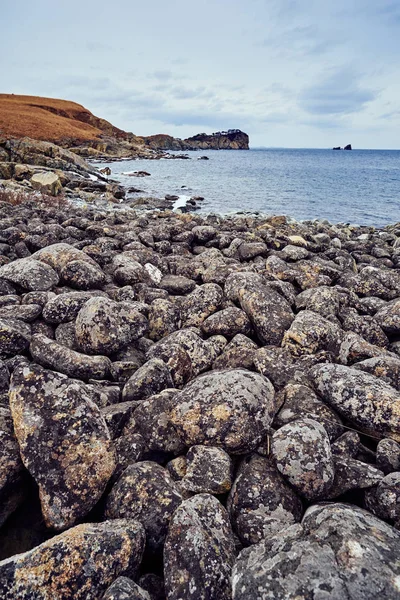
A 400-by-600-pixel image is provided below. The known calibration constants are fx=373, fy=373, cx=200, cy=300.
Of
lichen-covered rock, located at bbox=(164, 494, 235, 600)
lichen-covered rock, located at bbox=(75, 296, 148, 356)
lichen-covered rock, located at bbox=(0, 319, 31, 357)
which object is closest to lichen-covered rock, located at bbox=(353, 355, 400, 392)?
lichen-covered rock, located at bbox=(164, 494, 235, 600)

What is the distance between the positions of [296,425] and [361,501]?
65 cm

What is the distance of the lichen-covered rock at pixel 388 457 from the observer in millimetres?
2770

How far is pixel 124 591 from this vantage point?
74.7 inches

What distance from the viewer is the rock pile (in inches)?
79.0

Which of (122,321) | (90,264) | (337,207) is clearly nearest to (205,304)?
(122,321)

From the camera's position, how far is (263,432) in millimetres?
2908

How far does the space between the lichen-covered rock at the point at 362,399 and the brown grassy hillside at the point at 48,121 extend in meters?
44.9

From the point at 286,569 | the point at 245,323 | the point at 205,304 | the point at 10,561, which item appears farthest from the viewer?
the point at 205,304

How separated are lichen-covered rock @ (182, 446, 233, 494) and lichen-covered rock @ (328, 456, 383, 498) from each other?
754 mm

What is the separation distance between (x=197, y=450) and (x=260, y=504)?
1.88ft

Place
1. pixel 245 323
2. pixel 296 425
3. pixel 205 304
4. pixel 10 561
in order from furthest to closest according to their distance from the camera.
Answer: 1. pixel 205 304
2. pixel 245 323
3. pixel 296 425
4. pixel 10 561

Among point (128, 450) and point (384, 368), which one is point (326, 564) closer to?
point (128, 450)

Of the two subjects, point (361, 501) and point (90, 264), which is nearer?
point (361, 501)

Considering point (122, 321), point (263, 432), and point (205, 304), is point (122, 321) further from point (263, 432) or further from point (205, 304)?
point (263, 432)
